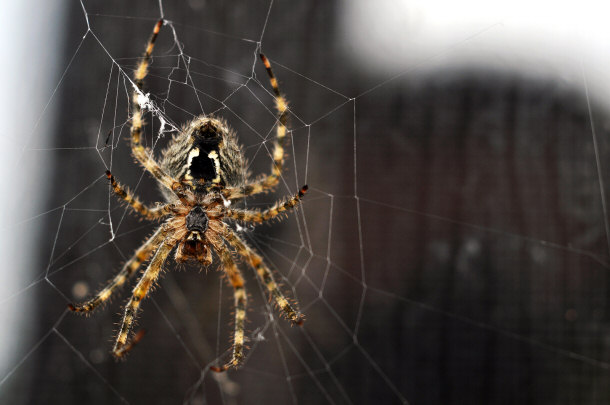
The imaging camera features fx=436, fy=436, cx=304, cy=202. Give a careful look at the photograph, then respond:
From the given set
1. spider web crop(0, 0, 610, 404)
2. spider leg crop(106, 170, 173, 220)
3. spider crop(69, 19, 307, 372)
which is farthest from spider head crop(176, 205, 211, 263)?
spider web crop(0, 0, 610, 404)

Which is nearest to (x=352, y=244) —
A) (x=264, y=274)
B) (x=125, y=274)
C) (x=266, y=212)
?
(x=264, y=274)

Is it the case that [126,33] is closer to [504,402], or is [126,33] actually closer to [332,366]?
[332,366]

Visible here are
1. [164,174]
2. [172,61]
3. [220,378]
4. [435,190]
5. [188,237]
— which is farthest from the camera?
[435,190]

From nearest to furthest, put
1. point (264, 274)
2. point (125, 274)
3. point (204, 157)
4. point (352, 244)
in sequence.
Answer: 1. point (204, 157)
2. point (125, 274)
3. point (264, 274)
4. point (352, 244)

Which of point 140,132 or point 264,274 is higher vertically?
point 140,132

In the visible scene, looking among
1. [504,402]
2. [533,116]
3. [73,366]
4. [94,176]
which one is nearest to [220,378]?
[73,366]

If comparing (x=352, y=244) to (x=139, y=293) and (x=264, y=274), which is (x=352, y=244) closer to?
(x=264, y=274)

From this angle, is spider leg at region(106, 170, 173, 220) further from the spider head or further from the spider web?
the spider web

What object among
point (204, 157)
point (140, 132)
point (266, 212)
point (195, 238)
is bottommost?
point (195, 238)
